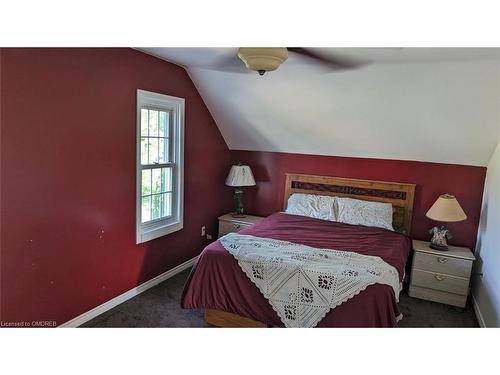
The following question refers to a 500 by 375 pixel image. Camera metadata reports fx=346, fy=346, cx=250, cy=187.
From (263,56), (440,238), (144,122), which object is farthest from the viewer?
(440,238)

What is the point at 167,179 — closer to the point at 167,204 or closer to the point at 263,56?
the point at 167,204

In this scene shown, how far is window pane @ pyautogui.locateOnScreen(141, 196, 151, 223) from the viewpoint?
3.24 m

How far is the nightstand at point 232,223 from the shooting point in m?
4.16

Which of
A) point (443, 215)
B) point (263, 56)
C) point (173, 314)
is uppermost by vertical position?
point (263, 56)

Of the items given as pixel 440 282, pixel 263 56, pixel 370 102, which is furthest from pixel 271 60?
pixel 440 282

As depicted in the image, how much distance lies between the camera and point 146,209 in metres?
3.29

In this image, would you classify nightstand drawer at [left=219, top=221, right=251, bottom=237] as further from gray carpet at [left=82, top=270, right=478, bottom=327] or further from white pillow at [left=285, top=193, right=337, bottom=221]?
gray carpet at [left=82, top=270, right=478, bottom=327]

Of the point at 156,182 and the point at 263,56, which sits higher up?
the point at 263,56

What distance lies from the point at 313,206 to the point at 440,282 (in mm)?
1430

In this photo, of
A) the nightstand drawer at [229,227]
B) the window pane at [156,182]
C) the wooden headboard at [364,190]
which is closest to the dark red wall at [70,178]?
the window pane at [156,182]

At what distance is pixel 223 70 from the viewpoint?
326 cm

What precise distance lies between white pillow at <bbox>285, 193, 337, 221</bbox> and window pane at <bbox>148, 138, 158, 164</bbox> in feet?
5.34
